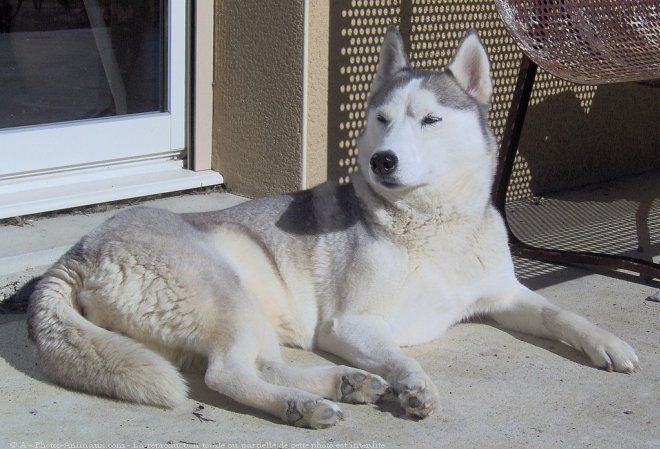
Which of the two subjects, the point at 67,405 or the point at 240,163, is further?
the point at 240,163

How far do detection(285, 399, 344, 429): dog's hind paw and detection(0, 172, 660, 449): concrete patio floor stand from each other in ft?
0.11

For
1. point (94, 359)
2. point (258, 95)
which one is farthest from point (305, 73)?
point (94, 359)

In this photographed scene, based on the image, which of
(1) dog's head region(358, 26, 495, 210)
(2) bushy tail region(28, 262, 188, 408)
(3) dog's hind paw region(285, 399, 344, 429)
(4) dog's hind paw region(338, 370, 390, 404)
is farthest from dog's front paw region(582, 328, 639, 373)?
(2) bushy tail region(28, 262, 188, 408)

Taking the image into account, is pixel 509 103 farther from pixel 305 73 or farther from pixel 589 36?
pixel 305 73

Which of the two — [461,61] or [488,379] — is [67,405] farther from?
[461,61]

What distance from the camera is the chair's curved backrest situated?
467 cm

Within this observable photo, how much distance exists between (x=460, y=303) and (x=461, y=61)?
3.21 feet

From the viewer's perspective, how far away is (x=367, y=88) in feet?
18.4

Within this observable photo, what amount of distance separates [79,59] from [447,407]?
9.93 feet

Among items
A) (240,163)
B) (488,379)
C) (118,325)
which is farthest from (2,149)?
(488,379)

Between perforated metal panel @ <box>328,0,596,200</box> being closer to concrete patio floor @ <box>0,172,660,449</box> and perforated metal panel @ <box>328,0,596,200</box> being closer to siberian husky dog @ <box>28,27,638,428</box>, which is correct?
siberian husky dog @ <box>28,27,638,428</box>

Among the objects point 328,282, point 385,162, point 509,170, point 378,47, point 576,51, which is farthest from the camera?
point 378,47

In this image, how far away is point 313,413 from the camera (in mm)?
3160

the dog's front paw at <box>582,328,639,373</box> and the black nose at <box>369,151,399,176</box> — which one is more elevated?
the black nose at <box>369,151,399,176</box>
